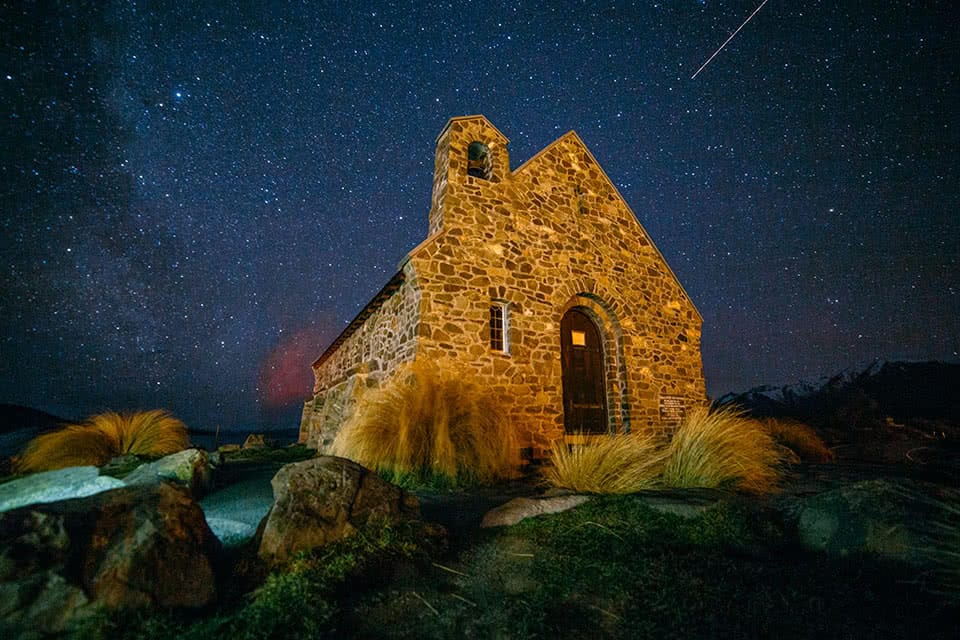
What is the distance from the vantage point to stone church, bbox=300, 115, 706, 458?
24.4 ft

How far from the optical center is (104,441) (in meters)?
6.12

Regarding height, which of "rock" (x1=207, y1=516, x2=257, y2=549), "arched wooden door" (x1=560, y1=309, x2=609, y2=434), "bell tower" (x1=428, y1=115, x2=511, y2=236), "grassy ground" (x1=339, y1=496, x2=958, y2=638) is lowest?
"grassy ground" (x1=339, y1=496, x2=958, y2=638)

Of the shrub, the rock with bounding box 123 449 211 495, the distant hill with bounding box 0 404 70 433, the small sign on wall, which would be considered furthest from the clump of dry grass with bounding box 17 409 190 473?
the distant hill with bounding box 0 404 70 433

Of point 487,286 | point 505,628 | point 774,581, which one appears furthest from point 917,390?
point 505,628

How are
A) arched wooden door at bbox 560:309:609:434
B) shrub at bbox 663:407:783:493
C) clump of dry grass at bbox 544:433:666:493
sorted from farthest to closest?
arched wooden door at bbox 560:309:609:434 < shrub at bbox 663:407:783:493 < clump of dry grass at bbox 544:433:666:493

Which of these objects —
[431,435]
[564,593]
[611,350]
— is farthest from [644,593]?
[611,350]

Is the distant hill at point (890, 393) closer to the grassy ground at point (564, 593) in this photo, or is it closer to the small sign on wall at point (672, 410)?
the small sign on wall at point (672, 410)

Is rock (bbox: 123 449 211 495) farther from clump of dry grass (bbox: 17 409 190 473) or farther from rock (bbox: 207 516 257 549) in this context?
clump of dry grass (bbox: 17 409 190 473)

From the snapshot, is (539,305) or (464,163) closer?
(464,163)

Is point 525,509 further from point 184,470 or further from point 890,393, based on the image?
point 890,393

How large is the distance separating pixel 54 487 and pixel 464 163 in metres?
7.69

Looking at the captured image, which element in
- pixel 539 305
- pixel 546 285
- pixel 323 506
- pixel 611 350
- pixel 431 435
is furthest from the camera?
pixel 611 350

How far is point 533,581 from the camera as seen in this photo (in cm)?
234

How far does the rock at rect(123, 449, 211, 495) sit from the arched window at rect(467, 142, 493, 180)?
23.8 ft
